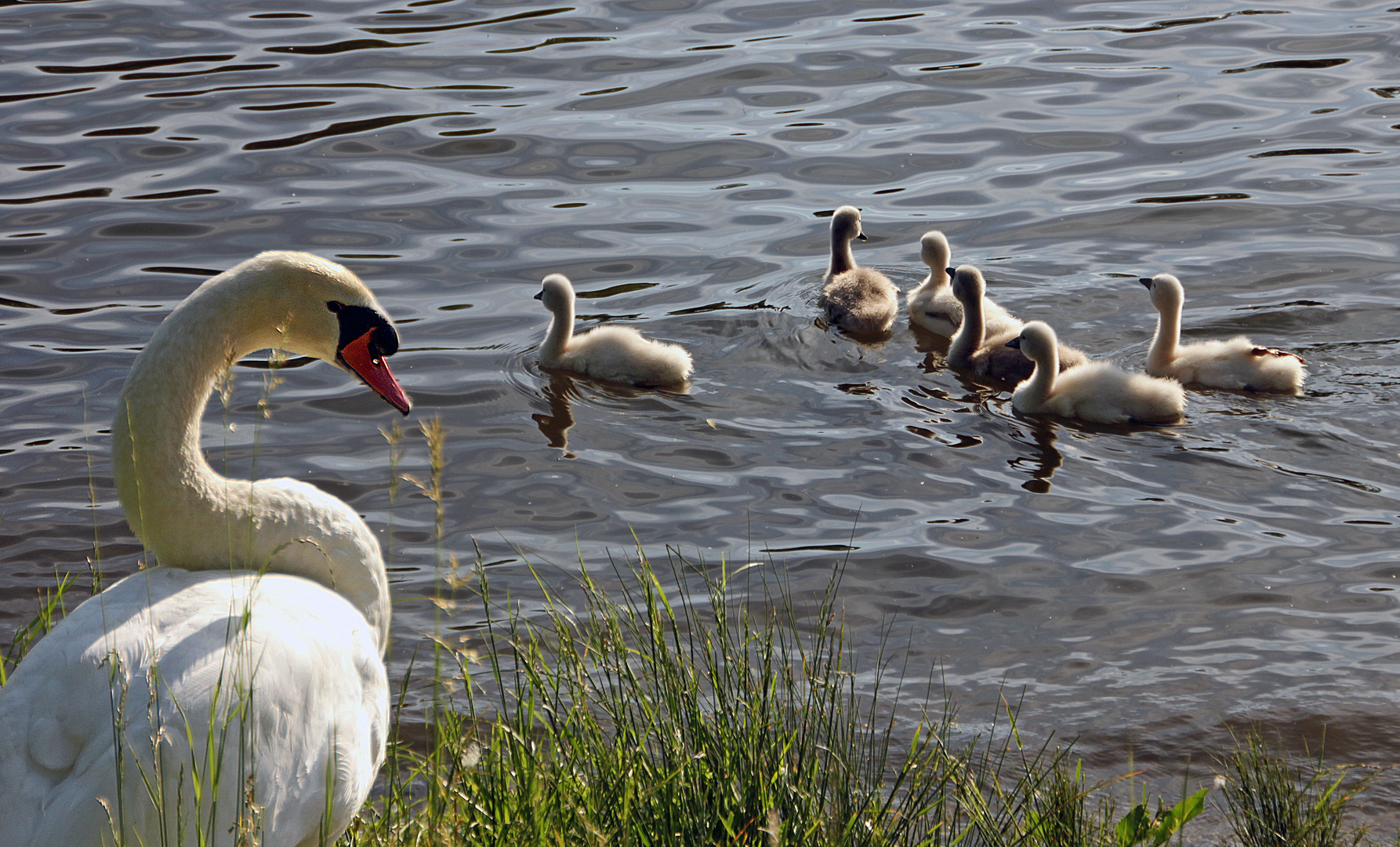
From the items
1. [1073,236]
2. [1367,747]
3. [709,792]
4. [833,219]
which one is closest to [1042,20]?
[1073,236]

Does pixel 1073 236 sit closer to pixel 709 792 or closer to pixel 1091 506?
pixel 1091 506

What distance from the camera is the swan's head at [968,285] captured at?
8.05 m

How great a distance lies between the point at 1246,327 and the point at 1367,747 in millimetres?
3966

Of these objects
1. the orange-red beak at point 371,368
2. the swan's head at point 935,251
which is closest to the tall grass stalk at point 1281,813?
the orange-red beak at point 371,368

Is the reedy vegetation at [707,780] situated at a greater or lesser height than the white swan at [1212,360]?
greater

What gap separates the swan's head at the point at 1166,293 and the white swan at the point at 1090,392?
1.71 ft

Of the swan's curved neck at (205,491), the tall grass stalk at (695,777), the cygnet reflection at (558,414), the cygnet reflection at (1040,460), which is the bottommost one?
the cygnet reflection at (1040,460)

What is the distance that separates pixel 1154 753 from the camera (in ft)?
16.1

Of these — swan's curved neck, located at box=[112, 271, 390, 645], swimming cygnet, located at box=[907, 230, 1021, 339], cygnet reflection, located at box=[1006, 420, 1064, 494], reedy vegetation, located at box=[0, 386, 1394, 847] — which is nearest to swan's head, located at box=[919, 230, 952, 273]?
swimming cygnet, located at box=[907, 230, 1021, 339]

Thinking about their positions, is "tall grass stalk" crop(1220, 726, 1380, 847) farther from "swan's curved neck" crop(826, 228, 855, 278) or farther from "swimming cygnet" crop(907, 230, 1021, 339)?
"swan's curved neck" crop(826, 228, 855, 278)

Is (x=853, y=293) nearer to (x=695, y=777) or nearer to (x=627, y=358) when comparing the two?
(x=627, y=358)

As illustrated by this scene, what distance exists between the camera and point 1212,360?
753 cm

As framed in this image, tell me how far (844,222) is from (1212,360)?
257cm

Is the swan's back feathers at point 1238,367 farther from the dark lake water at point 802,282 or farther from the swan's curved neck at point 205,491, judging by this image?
the swan's curved neck at point 205,491
